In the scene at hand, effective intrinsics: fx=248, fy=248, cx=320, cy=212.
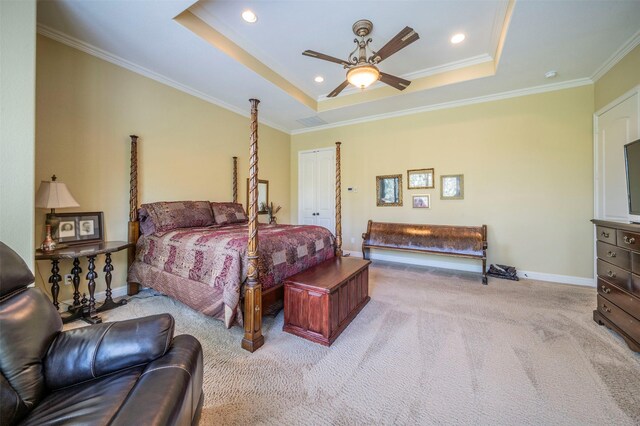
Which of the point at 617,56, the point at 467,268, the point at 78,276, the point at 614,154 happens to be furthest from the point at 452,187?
the point at 78,276

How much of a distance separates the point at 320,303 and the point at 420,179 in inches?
141

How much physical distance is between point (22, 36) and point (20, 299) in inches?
78.6

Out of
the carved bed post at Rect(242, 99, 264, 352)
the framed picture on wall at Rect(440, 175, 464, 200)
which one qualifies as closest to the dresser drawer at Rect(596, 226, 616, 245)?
the framed picture on wall at Rect(440, 175, 464, 200)

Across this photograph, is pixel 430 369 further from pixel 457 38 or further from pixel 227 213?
pixel 457 38

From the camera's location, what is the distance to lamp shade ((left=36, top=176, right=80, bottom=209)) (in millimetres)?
2430

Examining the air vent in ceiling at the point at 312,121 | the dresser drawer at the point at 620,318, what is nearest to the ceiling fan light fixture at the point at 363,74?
the air vent in ceiling at the point at 312,121

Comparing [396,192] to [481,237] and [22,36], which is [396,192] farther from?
[22,36]

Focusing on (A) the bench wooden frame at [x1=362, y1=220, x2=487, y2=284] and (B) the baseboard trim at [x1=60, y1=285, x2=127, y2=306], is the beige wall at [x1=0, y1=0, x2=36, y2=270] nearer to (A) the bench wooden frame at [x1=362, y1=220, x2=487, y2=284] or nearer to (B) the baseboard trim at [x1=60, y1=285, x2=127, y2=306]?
(B) the baseboard trim at [x1=60, y1=285, x2=127, y2=306]

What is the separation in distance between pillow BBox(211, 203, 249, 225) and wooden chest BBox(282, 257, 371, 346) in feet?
6.61

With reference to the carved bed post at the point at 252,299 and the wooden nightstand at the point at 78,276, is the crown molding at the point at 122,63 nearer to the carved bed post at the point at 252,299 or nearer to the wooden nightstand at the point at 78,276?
the wooden nightstand at the point at 78,276

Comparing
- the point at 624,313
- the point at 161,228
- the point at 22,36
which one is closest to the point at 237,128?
the point at 161,228

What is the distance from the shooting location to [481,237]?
13.2 feet

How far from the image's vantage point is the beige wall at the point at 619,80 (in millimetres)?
2781

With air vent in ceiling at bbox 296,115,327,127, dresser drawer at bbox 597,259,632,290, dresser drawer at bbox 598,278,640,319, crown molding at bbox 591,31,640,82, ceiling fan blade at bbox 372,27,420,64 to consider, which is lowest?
dresser drawer at bbox 598,278,640,319
